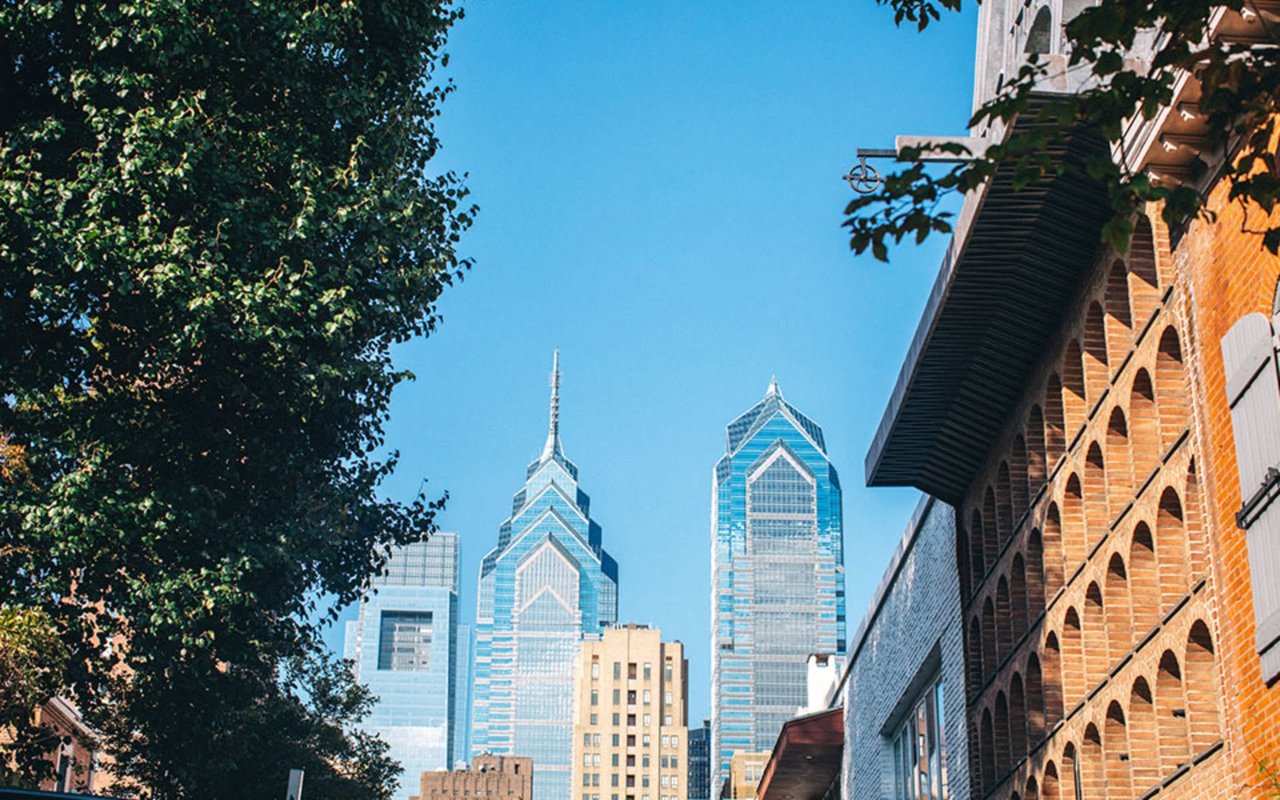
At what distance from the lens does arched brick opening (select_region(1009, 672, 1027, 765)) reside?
2298cm

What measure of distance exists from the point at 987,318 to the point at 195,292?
385 inches

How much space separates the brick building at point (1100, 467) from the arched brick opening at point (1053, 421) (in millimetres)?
25

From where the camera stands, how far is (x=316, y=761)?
139ft

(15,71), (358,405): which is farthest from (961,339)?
(15,71)

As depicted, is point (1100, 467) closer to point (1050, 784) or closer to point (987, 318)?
point (987, 318)

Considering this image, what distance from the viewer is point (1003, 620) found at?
24.0 metres

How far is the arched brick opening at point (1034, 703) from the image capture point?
71.9 ft

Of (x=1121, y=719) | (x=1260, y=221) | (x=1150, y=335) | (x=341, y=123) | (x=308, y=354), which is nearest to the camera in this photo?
(x=1260, y=221)

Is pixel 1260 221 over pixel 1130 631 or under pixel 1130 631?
over

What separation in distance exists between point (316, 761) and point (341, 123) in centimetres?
2346

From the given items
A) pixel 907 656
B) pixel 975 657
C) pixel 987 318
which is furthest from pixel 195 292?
pixel 907 656

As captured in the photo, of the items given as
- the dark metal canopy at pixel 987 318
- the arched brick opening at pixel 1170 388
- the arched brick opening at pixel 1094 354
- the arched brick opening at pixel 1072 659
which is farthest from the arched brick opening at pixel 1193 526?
the arched brick opening at pixel 1072 659

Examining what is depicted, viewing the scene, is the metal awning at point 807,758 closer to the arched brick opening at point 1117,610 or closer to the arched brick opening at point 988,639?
the arched brick opening at point 988,639

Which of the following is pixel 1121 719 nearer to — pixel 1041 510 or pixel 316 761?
pixel 1041 510
